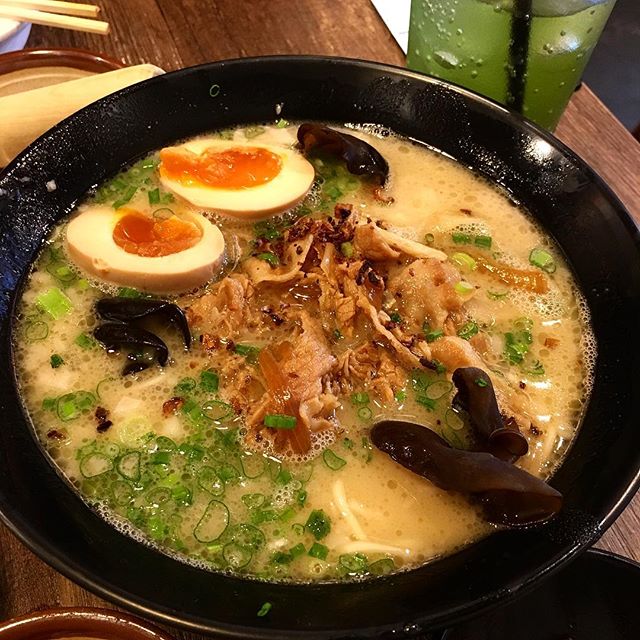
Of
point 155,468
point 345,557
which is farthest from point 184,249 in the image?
point 345,557

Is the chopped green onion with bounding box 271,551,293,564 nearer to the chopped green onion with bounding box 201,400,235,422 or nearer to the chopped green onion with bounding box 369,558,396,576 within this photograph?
the chopped green onion with bounding box 369,558,396,576

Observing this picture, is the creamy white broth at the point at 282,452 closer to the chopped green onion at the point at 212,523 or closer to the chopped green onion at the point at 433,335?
the chopped green onion at the point at 212,523

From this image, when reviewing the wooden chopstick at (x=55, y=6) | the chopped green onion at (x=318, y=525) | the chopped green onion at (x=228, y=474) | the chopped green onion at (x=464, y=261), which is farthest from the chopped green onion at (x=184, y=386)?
the wooden chopstick at (x=55, y=6)

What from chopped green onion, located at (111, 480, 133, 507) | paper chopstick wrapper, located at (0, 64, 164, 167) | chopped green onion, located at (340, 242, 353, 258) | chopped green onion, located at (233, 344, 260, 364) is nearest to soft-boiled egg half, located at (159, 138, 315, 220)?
chopped green onion, located at (340, 242, 353, 258)

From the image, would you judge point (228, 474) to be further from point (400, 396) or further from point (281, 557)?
point (400, 396)

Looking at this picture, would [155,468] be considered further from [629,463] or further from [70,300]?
[629,463]

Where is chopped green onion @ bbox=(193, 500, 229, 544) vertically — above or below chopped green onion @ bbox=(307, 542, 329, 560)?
below
